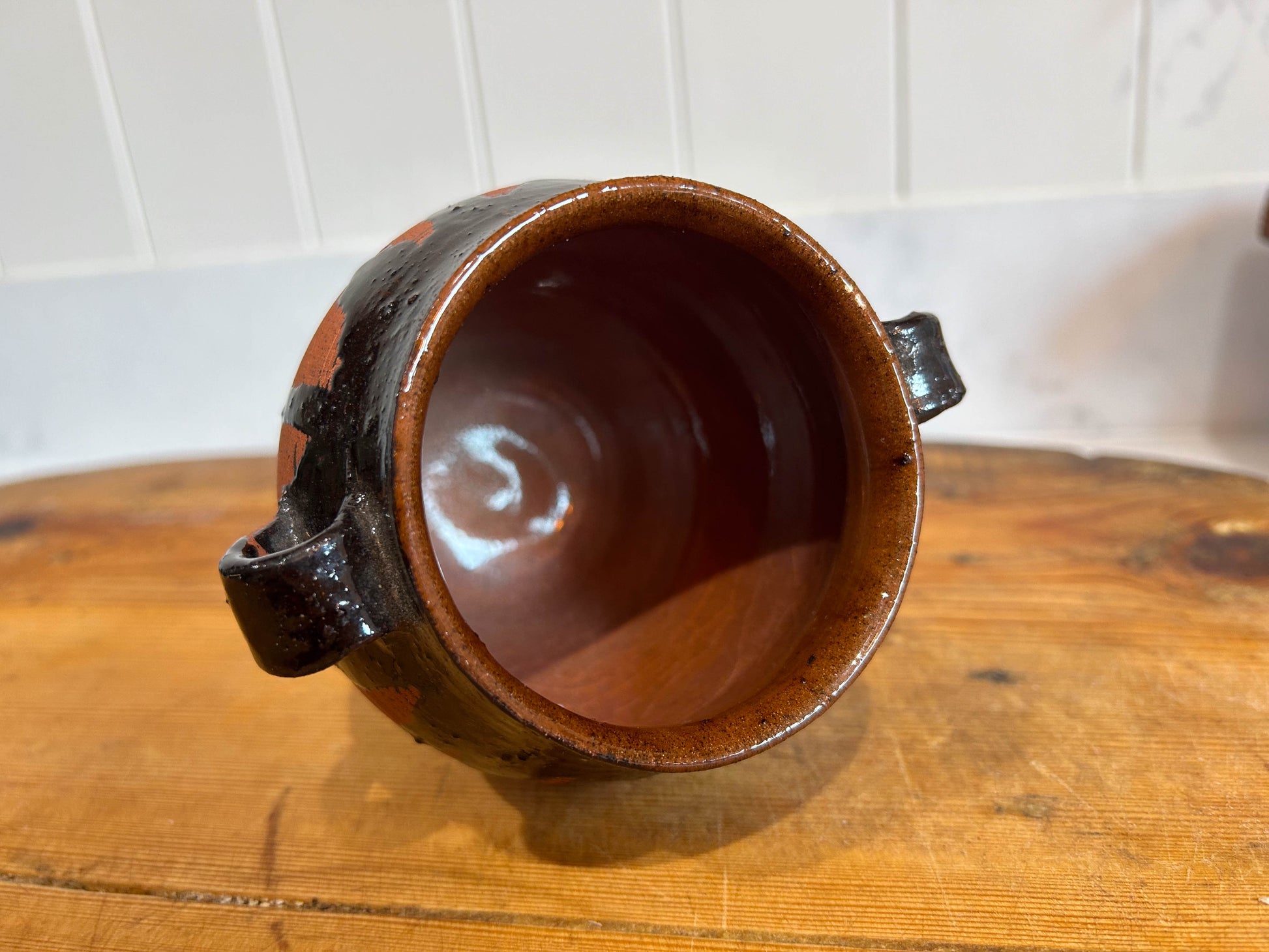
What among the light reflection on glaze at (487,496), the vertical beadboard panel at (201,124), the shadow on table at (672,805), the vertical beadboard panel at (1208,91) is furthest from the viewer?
the vertical beadboard panel at (201,124)

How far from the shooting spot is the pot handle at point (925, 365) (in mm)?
550

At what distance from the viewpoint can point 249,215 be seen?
4.56ft

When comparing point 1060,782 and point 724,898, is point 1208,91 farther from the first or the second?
point 724,898

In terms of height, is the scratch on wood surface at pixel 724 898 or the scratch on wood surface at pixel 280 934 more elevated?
the scratch on wood surface at pixel 280 934

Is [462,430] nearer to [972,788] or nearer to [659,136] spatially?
[972,788]

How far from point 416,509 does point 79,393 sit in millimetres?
1396

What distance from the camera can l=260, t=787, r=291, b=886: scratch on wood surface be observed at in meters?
0.55

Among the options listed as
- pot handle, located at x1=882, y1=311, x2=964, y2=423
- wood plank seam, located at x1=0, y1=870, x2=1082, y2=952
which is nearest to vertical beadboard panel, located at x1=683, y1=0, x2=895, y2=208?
pot handle, located at x1=882, y1=311, x2=964, y2=423

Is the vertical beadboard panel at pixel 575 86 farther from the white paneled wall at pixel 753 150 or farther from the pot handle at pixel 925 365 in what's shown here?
the pot handle at pixel 925 365

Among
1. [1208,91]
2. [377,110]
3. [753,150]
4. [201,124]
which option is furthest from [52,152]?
[1208,91]

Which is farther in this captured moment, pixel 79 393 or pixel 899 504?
pixel 79 393

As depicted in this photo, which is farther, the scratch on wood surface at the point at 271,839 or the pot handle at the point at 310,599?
the scratch on wood surface at the point at 271,839

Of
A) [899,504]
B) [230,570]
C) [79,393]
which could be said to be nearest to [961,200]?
[899,504]

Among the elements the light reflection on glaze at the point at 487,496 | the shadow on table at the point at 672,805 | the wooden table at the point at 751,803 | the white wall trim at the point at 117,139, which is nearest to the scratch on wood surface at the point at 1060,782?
the wooden table at the point at 751,803
